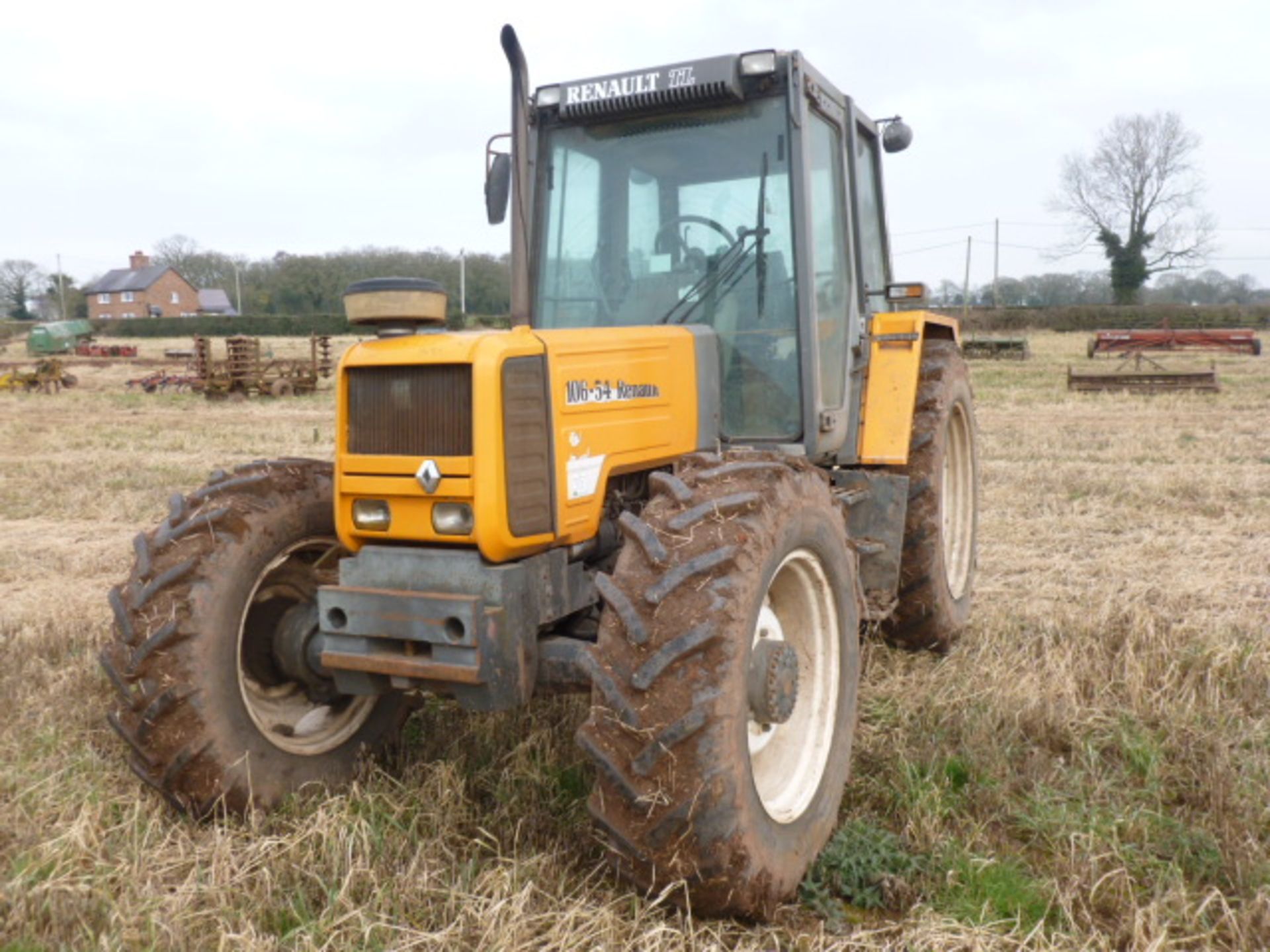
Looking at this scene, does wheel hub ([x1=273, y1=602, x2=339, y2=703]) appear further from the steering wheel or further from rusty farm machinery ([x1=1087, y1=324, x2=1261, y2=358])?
rusty farm machinery ([x1=1087, y1=324, x2=1261, y2=358])

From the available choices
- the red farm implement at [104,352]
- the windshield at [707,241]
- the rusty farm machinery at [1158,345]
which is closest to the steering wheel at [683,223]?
the windshield at [707,241]

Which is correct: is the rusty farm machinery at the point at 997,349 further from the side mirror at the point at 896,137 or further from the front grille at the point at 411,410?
the front grille at the point at 411,410

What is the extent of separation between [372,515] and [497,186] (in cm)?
161

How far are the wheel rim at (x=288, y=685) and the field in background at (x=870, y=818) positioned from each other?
0.73 ft

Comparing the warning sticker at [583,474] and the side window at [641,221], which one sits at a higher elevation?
the side window at [641,221]

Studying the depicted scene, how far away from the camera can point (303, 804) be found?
3.41 metres

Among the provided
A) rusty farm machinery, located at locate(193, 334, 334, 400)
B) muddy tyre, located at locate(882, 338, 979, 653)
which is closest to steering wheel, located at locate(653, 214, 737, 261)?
muddy tyre, located at locate(882, 338, 979, 653)

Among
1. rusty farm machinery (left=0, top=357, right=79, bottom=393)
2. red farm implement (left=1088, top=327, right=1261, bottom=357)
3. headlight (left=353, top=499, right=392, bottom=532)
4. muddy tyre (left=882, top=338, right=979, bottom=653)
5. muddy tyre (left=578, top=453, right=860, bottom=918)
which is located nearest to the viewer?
muddy tyre (left=578, top=453, right=860, bottom=918)

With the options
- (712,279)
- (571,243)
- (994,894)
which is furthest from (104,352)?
(994,894)

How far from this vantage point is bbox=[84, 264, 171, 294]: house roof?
76.9 m

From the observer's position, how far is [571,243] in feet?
14.1

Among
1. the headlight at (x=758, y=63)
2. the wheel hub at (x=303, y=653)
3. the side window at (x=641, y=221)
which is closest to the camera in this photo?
the wheel hub at (x=303, y=653)

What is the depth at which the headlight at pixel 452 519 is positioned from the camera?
9.84 feet

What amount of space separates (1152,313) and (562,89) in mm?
46079
